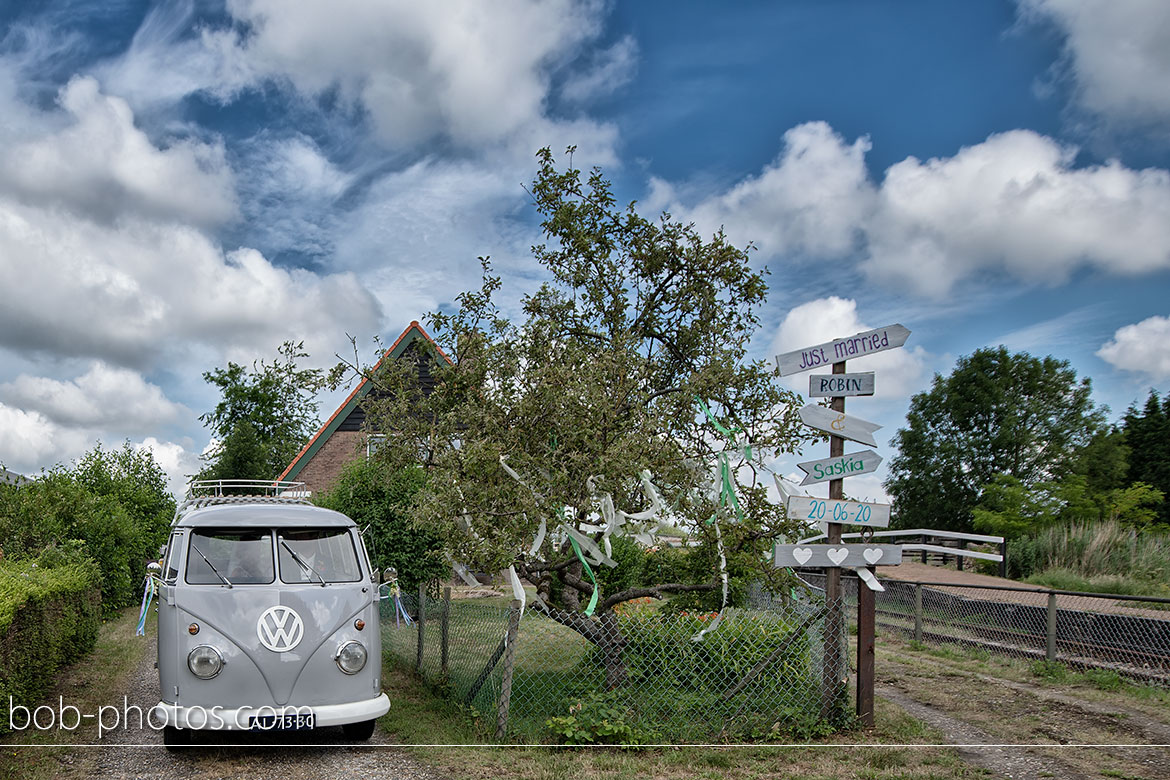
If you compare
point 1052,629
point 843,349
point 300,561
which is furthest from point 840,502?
point 1052,629

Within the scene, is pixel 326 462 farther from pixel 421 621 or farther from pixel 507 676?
pixel 507 676

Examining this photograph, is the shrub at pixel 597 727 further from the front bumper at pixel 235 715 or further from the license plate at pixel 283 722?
the license plate at pixel 283 722

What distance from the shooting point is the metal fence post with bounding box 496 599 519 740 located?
7.57 m

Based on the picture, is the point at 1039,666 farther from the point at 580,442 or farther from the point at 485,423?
the point at 485,423

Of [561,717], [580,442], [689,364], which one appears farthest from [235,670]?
[689,364]

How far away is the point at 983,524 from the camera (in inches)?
1549

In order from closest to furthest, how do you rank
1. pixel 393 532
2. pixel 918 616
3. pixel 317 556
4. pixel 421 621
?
1. pixel 317 556
2. pixel 421 621
3. pixel 918 616
4. pixel 393 532

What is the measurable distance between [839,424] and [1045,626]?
7.86 metres

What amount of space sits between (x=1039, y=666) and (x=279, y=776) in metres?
9.75

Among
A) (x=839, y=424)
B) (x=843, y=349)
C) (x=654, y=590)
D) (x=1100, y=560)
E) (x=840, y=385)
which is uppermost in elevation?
(x=843, y=349)

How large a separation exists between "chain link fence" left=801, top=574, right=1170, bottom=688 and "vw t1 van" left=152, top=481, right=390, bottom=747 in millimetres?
5902

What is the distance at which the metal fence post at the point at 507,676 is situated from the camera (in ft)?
24.8

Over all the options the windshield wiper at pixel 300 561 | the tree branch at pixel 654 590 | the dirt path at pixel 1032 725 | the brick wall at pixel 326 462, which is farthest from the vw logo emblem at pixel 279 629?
the brick wall at pixel 326 462

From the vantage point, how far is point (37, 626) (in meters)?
8.94
